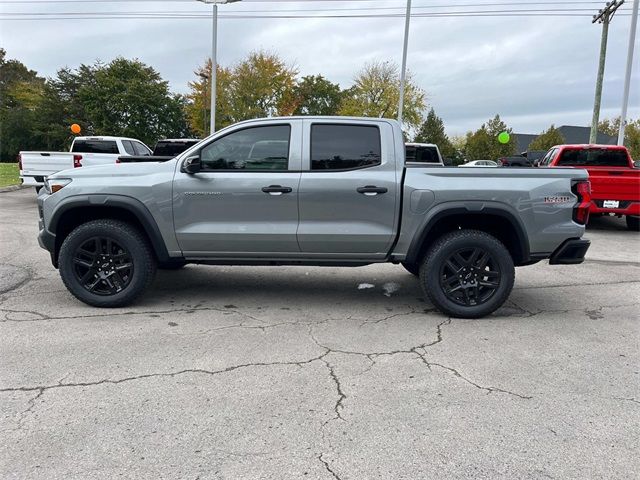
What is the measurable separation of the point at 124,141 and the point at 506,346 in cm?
1408

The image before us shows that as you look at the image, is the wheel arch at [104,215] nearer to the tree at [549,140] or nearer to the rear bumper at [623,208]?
the rear bumper at [623,208]

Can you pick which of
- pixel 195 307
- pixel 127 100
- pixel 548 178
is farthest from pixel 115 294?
pixel 127 100

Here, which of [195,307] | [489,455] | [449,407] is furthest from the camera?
[195,307]

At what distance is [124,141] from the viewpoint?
50.0 ft

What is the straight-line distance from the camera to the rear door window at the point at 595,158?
40.2 feet

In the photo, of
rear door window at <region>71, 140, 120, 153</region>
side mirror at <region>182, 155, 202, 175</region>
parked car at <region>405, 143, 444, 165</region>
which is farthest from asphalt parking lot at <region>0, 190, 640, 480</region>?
rear door window at <region>71, 140, 120, 153</region>

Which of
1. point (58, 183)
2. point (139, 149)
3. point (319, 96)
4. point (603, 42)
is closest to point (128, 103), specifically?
point (319, 96)

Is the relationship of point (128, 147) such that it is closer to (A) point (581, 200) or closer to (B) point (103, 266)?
(B) point (103, 266)

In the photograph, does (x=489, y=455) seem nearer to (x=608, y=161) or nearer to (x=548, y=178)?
(x=548, y=178)

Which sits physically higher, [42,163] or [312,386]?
[42,163]

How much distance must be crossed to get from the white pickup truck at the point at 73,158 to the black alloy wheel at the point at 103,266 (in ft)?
27.9

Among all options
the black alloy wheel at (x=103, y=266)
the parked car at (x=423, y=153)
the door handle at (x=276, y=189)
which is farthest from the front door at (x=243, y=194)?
the parked car at (x=423, y=153)

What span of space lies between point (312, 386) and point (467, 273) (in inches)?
88.7

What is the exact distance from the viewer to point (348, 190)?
4.79 m
